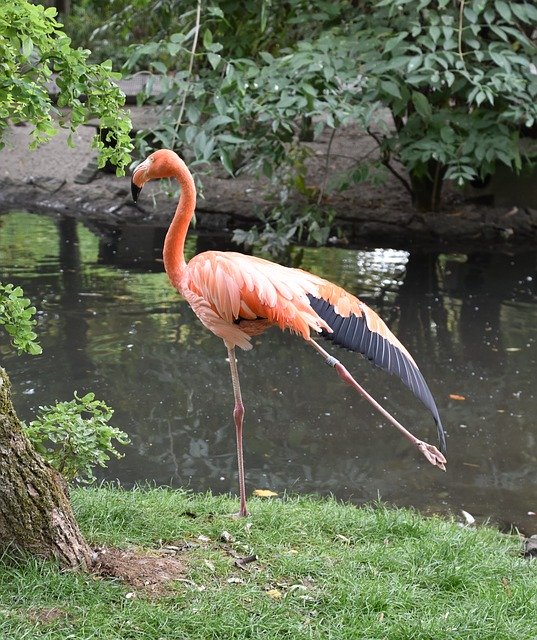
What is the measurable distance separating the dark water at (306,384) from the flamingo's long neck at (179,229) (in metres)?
1.52

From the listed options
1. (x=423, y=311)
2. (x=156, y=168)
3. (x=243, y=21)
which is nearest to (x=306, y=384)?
(x=423, y=311)

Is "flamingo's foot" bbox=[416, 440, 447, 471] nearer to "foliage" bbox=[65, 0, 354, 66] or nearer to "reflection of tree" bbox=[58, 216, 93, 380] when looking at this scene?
"reflection of tree" bbox=[58, 216, 93, 380]

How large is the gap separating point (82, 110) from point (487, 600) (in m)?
2.22

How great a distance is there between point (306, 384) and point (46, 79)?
3.90 metres

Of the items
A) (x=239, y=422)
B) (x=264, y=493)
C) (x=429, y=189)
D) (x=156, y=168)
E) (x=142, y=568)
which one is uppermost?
(x=156, y=168)

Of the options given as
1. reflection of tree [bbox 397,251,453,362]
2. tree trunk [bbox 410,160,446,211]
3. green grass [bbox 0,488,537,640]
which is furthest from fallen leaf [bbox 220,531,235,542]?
tree trunk [bbox 410,160,446,211]

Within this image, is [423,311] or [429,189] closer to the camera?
[423,311]

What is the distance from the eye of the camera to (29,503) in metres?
3.01

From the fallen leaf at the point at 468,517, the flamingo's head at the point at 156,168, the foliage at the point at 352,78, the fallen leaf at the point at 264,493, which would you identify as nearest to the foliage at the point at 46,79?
the flamingo's head at the point at 156,168

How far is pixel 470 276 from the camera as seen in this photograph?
386 inches

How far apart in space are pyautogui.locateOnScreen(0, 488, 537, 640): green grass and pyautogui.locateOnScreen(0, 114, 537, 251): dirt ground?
7153 mm

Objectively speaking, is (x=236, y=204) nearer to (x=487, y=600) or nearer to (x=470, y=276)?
(x=470, y=276)

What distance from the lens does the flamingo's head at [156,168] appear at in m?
4.04

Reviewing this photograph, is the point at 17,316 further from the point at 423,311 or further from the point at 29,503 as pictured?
the point at 423,311
